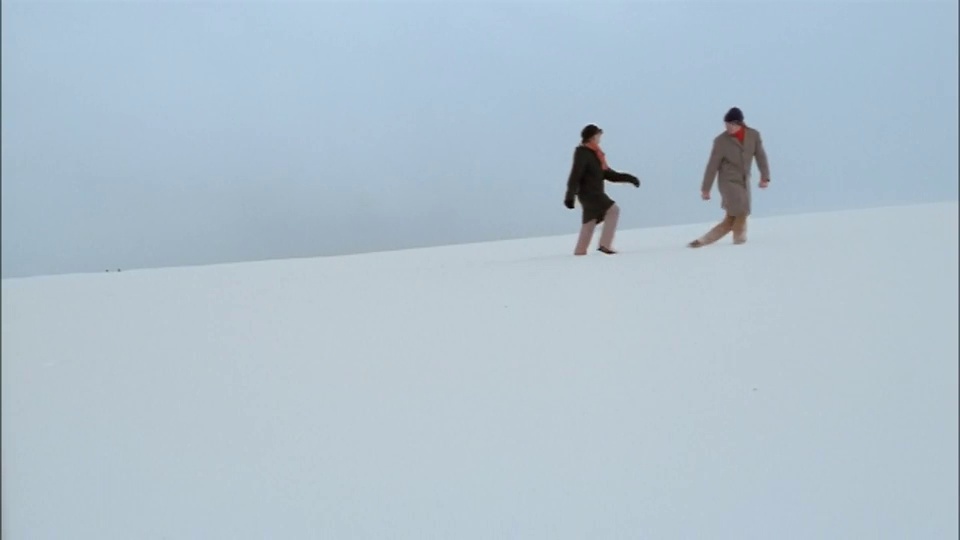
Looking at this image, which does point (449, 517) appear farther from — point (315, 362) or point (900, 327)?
point (315, 362)

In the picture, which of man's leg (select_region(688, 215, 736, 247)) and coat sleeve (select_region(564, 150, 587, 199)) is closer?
man's leg (select_region(688, 215, 736, 247))

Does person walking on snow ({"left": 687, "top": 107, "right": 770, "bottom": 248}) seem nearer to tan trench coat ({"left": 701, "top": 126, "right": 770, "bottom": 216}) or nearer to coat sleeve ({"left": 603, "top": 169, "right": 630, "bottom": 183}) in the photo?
tan trench coat ({"left": 701, "top": 126, "right": 770, "bottom": 216})

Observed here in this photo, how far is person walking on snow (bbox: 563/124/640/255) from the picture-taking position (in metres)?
4.90

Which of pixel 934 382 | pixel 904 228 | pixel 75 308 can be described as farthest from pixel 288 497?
pixel 75 308

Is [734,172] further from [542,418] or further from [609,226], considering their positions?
[542,418]

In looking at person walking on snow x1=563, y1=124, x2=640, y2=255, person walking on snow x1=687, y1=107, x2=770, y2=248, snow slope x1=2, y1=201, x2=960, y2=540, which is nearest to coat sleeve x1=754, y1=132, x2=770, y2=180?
person walking on snow x1=687, y1=107, x2=770, y2=248

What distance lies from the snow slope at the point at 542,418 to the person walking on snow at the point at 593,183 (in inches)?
76.0

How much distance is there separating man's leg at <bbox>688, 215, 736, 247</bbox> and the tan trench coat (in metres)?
0.05

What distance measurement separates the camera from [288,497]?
122 centimetres

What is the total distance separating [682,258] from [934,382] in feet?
8.88

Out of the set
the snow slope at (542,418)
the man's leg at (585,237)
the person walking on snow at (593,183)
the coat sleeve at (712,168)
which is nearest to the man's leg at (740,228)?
the coat sleeve at (712,168)

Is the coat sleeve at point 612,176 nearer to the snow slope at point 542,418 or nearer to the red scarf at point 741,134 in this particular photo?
the red scarf at point 741,134

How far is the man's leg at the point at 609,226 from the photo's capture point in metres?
5.04

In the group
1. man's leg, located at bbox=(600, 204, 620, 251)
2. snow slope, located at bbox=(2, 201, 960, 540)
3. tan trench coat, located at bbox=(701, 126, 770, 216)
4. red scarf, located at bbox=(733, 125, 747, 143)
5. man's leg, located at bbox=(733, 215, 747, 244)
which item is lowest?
snow slope, located at bbox=(2, 201, 960, 540)
